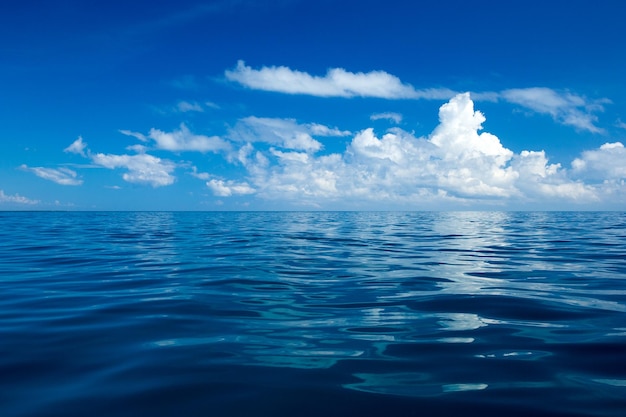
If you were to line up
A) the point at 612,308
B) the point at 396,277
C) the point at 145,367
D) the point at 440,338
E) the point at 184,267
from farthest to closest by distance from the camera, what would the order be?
the point at 184,267 → the point at 396,277 → the point at 612,308 → the point at 440,338 → the point at 145,367

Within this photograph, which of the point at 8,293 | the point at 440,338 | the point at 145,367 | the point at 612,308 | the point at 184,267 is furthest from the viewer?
the point at 184,267

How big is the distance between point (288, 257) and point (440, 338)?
11.6 metres

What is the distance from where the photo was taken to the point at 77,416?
13.6 feet

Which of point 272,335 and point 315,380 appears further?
point 272,335

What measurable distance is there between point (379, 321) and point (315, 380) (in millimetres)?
2950

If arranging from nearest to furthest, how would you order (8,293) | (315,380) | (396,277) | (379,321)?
(315,380), (379,321), (8,293), (396,277)

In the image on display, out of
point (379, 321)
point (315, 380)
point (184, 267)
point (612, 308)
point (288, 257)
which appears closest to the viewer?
point (315, 380)

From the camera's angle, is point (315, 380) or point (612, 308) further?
point (612, 308)

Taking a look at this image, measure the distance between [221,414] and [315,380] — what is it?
49.5 inches

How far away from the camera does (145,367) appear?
214 inches

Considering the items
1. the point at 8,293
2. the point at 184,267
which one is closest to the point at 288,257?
the point at 184,267

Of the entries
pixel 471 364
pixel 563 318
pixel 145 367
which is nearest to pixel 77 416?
pixel 145 367

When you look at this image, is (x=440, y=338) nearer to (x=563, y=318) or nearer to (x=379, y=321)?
(x=379, y=321)

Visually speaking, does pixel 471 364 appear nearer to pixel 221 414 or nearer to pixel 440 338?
pixel 440 338
